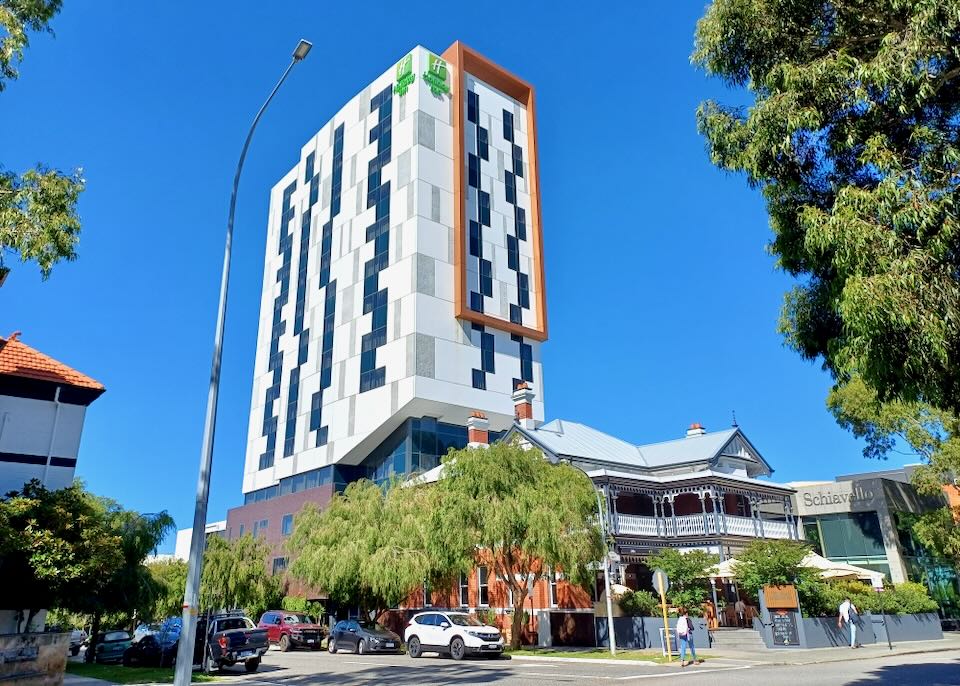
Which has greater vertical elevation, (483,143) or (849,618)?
(483,143)

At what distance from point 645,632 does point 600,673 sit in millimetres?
9902

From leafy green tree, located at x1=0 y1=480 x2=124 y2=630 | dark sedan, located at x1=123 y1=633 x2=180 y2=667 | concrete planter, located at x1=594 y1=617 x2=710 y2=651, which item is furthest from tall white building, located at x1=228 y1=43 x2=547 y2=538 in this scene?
leafy green tree, located at x1=0 y1=480 x2=124 y2=630

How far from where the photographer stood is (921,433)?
34781 mm

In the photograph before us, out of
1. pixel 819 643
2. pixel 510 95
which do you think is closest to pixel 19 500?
pixel 819 643

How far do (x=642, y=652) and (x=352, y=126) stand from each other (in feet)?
173

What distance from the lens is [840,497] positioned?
43.1 m

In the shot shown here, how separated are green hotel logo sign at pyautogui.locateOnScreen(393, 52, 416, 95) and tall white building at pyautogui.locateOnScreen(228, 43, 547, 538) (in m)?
0.15

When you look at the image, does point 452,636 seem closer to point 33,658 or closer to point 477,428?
point 33,658

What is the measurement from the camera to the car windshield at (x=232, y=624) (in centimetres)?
2320

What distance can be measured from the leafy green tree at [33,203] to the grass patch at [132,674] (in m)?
12.1

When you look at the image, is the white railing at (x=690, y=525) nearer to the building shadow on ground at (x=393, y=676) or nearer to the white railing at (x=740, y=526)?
the white railing at (x=740, y=526)

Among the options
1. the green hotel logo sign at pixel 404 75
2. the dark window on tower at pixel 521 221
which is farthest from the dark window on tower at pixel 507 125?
the green hotel logo sign at pixel 404 75

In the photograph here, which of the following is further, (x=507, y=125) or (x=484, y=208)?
(x=507, y=125)

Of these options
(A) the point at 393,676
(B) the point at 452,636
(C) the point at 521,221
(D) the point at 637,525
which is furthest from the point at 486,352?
(A) the point at 393,676
